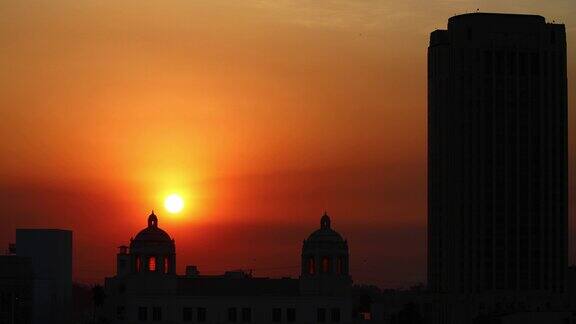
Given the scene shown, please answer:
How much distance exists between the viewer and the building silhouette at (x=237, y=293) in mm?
189750

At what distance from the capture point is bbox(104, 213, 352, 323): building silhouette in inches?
7470

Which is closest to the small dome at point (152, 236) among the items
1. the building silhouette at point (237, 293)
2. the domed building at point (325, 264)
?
the building silhouette at point (237, 293)

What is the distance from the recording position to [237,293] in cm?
19362

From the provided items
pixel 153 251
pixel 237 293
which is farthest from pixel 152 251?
pixel 237 293

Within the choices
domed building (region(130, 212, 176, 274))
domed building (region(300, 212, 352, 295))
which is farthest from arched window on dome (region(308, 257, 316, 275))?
domed building (region(130, 212, 176, 274))

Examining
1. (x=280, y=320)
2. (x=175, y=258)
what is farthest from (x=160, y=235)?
(x=280, y=320)

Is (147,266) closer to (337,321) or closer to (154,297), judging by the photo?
(154,297)

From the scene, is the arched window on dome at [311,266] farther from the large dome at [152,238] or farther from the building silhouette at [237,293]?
the large dome at [152,238]

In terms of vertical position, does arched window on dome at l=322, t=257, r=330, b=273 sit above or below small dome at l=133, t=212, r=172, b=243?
below

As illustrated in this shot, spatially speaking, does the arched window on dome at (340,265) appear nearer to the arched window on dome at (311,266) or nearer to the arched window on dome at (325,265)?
the arched window on dome at (325,265)

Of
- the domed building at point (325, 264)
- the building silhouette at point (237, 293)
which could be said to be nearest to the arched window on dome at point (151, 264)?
the building silhouette at point (237, 293)

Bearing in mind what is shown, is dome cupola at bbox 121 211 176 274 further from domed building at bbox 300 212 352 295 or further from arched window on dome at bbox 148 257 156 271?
domed building at bbox 300 212 352 295

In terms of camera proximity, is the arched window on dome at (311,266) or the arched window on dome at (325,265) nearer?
the arched window on dome at (325,265)

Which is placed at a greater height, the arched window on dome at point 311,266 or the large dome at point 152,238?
the large dome at point 152,238
